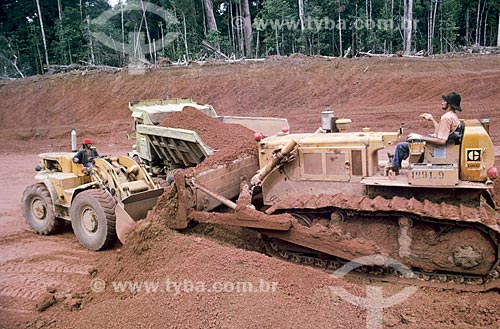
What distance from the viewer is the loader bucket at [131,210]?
7.42 m

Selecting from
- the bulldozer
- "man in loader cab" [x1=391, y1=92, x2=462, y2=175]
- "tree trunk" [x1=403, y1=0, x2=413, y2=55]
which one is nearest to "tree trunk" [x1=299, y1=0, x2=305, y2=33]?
"tree trunk" [x1=403, y1=0, x2=413, y2=55]

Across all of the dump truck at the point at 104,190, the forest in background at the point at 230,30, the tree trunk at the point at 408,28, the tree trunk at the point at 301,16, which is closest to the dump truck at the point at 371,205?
the dump truck at the point at 104,190

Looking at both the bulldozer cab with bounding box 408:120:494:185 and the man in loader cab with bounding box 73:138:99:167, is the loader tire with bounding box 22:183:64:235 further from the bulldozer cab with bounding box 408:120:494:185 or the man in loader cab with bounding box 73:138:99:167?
the bulldozer cab with bounding box 408:120:494:185

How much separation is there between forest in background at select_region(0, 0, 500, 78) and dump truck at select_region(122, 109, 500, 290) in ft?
63.7

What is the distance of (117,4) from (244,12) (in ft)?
35.7

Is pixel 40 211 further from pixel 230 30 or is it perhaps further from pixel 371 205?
pixel 230 30

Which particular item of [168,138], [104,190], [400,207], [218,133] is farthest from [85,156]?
[400,207]

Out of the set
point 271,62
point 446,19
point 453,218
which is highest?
point 446,19

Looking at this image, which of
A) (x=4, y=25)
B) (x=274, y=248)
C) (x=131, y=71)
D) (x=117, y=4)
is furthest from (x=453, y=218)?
(x=4, y=25)

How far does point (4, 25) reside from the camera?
3556 cm

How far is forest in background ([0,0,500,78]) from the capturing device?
27.5 m

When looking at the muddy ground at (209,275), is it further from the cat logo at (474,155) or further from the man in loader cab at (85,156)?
the cat logo at (474,155)

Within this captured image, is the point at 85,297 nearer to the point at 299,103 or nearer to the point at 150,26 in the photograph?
the point at 299,103

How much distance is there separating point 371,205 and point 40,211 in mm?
6318
